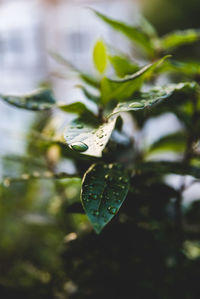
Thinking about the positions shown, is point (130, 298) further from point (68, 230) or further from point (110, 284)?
point (68, 230)

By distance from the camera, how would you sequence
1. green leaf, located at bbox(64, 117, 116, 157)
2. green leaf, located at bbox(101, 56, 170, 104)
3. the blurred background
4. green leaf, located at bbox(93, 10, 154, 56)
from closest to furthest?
green leaf, located at bbox(64, 117, 116, 157)
green leaf, located at bbox(101, 56, 170, 104)
green leaf, located at bbox(93, 10, 154, 56)
the blurred background

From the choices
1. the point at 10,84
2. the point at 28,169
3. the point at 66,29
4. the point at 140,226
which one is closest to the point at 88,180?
the point at 140,226

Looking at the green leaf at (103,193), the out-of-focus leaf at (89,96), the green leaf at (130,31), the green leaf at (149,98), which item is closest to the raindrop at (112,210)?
the green leaf at (103,193)

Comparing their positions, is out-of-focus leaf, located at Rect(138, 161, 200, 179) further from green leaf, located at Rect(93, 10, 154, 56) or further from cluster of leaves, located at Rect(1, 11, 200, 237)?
green leaf, located at Rect(93, 10, 154, 56)

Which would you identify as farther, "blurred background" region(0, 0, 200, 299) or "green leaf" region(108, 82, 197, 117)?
"blurred background" region(0, 0, 200, 299)

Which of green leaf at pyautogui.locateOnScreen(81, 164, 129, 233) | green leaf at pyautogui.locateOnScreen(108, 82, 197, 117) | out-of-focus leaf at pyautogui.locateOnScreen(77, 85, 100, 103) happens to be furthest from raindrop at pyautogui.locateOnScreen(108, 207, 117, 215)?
out-of-focus leaf at pyautogui.locateOnScreen(77, 85, 100, 103)

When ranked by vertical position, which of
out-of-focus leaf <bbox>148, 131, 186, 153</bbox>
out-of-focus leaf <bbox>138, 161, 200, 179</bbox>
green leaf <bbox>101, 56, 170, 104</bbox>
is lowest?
out-of-focus leaf <bbox>148, 131, 186, 153</bbox>

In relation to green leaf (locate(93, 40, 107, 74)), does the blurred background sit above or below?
below
